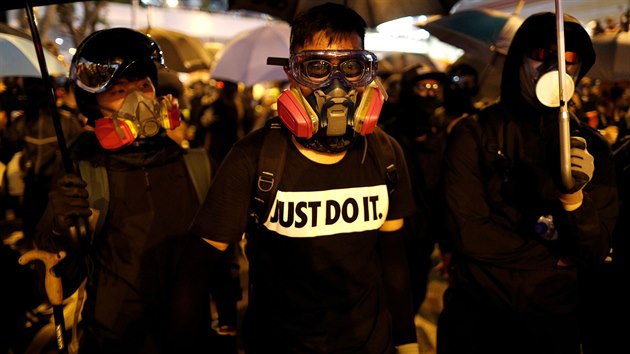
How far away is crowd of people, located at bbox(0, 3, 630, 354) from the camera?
2121mm

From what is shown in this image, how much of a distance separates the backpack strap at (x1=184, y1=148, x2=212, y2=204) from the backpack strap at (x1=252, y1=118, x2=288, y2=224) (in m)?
0.74

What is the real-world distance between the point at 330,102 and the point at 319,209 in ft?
1.41

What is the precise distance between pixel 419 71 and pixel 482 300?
2.82 m

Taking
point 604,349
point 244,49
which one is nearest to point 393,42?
point 244,49

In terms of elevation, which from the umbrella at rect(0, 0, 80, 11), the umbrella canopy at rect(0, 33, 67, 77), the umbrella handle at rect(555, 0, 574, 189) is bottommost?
the umbrella handle at rect(555, 0, 574, 189)

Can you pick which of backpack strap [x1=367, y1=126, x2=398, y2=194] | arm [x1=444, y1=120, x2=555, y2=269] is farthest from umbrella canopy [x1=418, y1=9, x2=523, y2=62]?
backpack strap [x1=367, y1=126, x2=398, y2=194]

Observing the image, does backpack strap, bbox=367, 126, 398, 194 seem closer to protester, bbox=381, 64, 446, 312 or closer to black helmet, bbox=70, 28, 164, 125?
black helmet, bbox=70, 28, 164, 125

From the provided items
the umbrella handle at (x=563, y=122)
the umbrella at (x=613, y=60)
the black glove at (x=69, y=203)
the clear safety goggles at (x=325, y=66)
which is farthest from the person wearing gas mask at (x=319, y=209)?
the umbrella at (x=613, y=60)

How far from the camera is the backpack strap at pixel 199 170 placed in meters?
2.82

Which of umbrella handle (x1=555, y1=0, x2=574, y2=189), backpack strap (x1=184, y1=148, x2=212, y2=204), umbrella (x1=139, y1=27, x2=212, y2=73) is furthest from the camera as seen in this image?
umbrella (x1=139, y1=27, x2=212, y2=73)

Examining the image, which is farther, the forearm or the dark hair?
the forearm

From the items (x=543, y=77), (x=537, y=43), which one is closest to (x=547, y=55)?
(x=537, y=43)

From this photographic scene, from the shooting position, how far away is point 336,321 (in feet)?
7.18

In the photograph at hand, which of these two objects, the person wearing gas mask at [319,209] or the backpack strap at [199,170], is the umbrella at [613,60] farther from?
the backpack strap at [199,170]
